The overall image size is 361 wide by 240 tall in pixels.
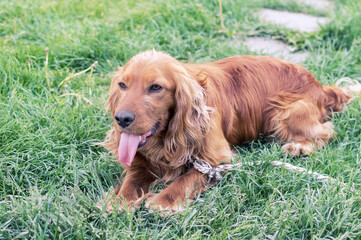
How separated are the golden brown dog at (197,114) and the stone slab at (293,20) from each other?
6.69ft

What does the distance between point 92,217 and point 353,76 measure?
3.17 metres

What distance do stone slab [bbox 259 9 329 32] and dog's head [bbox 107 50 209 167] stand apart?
3.13m

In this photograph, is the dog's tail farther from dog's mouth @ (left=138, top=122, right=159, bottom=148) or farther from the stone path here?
dog's mouth @ (left=138, top=122, right=159, bottom=148)

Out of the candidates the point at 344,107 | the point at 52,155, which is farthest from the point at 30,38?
the point at 344,107

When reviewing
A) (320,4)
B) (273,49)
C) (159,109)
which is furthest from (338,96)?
(320,4)

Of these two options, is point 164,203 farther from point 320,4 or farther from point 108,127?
point 320,4

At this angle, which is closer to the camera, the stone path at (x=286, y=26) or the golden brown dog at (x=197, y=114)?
the golden brown dog at (x=197, y=114)

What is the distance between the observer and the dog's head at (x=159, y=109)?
254cm

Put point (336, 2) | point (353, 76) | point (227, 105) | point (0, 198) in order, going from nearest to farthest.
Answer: point (0, 198) < point (227, 105) < point (353, 76) < point (336, 2)

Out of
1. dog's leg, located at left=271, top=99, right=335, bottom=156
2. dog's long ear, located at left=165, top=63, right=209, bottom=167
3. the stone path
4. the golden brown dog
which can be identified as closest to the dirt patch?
the stone path

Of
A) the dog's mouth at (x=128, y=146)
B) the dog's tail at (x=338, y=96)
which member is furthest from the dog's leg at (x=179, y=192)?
the dog's tail at (x=338, y=96)

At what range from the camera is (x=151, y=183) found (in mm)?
2895

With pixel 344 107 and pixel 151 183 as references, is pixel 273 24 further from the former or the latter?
pixel 151 183

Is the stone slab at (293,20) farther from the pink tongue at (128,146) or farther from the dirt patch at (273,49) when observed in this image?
the pink tongue at (128,146)
